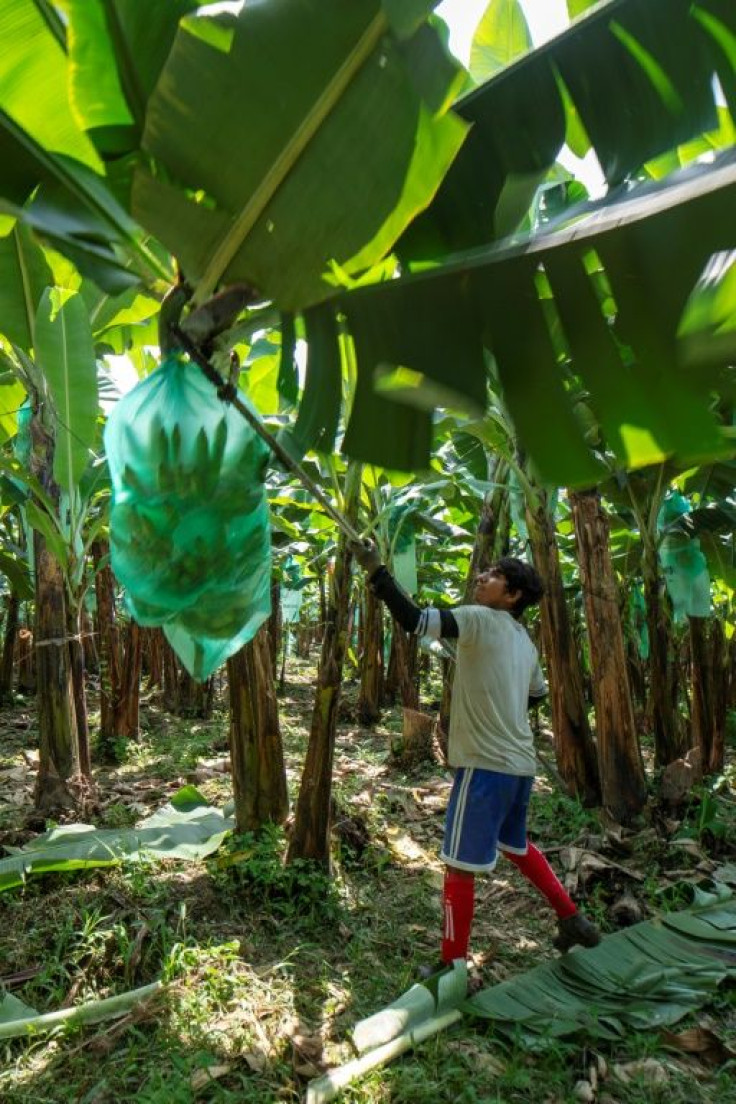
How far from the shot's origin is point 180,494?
1244 millimetres

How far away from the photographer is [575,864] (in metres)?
3.43

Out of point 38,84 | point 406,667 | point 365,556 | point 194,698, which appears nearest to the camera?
point 38,84

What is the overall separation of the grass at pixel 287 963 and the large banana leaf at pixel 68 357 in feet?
5.80

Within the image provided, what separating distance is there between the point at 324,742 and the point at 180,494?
202 centimetres

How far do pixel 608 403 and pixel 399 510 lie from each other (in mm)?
4328

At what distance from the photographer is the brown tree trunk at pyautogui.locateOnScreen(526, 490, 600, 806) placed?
167 inches

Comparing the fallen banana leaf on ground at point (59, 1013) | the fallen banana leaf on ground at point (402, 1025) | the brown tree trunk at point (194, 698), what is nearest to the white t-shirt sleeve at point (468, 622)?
the fallen banana leaf on ground at point (402, 1025)

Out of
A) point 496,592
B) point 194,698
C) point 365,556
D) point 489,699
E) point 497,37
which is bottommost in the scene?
point 194,698

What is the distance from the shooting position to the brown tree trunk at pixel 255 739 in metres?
3.13

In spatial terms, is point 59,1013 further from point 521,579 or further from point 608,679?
point 608,679

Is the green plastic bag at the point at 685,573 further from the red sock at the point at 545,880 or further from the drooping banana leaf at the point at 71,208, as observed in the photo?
the drooping banana leaf at the point at 71,208

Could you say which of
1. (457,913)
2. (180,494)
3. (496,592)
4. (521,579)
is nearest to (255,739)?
(457,913)

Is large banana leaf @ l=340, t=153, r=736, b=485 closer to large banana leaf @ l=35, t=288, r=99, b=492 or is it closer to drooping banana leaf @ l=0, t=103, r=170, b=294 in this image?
drooping banana leaf @ l=0, t=103, r=170, b=294

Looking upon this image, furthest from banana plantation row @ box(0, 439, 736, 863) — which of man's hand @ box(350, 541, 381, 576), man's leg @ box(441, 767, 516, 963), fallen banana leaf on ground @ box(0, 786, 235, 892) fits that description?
man's leg @ box(441, 767, 516, 963)
